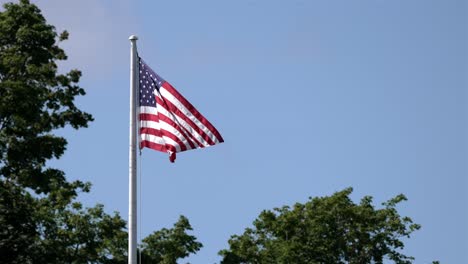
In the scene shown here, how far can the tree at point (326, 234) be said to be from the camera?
222ft

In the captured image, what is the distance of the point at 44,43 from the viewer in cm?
5141

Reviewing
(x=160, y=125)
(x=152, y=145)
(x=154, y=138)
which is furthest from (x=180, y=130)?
(x=152, y=145)

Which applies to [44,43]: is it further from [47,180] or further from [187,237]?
[187,237]

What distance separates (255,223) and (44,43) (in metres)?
24.6

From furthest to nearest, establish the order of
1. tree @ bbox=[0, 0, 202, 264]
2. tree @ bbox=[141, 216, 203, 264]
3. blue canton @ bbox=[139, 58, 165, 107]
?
1. tree @ bbox=[141, 216, 203, 264]
2. tree @ bbox=[0, 0, 202, 264]
3. blue canton @ bbox=[139, 58, 165, 107]

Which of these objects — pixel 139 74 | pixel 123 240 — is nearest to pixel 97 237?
pixel 123 240

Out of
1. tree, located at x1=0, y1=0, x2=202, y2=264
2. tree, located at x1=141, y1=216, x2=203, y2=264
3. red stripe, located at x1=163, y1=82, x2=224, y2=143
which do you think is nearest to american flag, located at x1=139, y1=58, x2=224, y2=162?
red stripe, located at x1=163, y1=82, x2=224, y2=143

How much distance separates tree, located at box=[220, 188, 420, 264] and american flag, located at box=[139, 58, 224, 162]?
37.2 m

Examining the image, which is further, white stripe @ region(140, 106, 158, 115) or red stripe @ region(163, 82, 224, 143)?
white stripe @ region(140, 106, 158, 115)

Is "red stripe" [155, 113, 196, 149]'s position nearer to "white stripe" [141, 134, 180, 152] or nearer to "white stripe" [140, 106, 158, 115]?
"white stripe" [140, 106, 158, 115]

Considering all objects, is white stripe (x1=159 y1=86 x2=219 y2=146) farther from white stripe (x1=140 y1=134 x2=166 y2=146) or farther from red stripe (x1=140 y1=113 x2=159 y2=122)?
white stripe (x1=140 y1=134 x2=166 y2=146)

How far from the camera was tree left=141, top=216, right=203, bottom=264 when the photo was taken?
209 feet

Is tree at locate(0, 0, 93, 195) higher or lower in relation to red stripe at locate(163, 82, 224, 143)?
higher

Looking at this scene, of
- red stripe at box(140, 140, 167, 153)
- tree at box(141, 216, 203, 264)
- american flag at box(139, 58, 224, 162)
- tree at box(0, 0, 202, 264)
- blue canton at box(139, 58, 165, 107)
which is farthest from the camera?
tree at box(141, 216, 203, 264)
